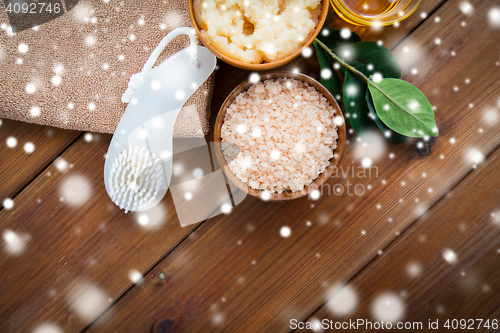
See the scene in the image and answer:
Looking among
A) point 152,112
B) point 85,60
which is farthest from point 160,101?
point 85,60

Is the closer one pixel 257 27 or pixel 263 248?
pixel 257 27

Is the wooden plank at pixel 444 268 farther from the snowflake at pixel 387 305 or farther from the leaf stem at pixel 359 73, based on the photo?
the leaf stem at pixel 359 73

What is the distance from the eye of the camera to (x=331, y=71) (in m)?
0.42

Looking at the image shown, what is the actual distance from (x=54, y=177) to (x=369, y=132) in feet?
1.63

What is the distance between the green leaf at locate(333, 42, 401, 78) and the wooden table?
0.33ft

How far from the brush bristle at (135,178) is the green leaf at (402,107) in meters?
0.32

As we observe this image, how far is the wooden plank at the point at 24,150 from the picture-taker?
0.47 metres

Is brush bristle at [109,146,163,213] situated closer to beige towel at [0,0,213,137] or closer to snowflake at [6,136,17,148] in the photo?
beige towel at [0,0,213,137]

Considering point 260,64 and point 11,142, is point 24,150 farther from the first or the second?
point 260,64

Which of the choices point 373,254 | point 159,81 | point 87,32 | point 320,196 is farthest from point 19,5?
point 373,254

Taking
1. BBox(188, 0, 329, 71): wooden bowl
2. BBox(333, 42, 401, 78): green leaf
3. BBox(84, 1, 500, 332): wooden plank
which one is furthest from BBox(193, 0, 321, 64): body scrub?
BBox(84, 1, 500, 332): wooden plank

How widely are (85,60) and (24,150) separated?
0.59 ft

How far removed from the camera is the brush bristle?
0.42 metres

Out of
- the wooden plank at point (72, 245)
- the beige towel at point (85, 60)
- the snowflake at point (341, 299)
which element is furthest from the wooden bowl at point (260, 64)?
the snowflake at point (341, 299)
